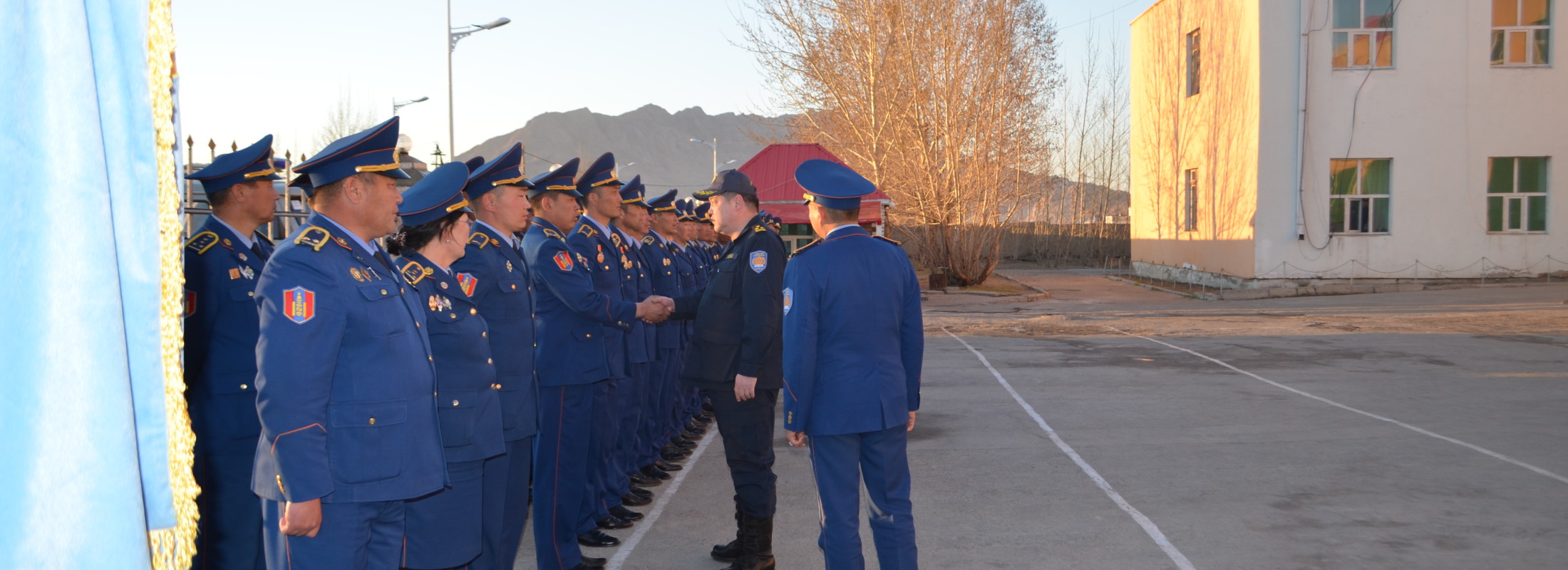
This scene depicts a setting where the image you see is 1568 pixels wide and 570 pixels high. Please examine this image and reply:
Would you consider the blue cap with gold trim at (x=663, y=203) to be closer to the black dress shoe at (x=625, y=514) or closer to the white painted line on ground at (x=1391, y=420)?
the black dress shoe at (x=625, y=514)

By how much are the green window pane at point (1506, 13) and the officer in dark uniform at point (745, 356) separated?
78.7 feet

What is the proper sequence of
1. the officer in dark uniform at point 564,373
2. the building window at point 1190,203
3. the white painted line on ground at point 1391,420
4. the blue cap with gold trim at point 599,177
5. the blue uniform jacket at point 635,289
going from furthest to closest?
the building window at point 1190,203 < the white painted line on ground at point 1391,420 < the blue uniform jacket at point 635,289 < the blue cap with gold trim at point 599,177 < the officer in dark uniform at point 564,373

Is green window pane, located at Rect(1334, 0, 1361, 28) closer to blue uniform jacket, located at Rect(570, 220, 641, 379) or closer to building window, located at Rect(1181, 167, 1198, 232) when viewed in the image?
building window, located at Rect(1181, 167, 1198, 232)

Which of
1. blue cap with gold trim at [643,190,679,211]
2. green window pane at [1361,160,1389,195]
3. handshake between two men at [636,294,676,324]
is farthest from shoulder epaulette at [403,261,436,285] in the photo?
green window pane at [1361,160,1389,195]

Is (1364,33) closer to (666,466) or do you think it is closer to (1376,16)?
(1376,16)

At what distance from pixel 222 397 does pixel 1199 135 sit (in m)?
28.0

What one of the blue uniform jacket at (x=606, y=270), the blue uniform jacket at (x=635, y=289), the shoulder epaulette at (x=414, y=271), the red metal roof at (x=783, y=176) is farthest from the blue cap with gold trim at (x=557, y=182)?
the red metal roof at (x=783, y=176)

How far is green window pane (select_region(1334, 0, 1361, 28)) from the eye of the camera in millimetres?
22984

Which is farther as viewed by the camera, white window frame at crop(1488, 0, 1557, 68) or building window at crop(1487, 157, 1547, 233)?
building window at crop(1487, 157, 1547, 233)

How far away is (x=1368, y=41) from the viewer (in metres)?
22.9

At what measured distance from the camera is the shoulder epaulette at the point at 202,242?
14.1 ft

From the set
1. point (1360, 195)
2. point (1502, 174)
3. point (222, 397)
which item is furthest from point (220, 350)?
point (1502, 174)

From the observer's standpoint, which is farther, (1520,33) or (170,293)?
(1520,33)

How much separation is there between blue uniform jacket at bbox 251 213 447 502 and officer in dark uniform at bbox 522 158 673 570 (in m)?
1.85
